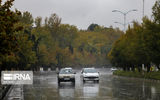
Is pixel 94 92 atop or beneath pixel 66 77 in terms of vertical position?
beneath

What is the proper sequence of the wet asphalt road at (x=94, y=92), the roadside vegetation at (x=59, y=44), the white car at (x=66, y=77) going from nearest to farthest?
the wet asphalt road at (x=94, y=92) < the white car at (x=66, y=77) < the roadside vegetation at (x=59, y=44)

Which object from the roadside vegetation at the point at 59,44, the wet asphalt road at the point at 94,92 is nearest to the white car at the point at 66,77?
the wet asphalt road at the point at 94,92

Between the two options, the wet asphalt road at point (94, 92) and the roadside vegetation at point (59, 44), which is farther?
the roadside vegetation at point (59, 44)

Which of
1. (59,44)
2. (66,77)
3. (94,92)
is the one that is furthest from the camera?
(59,44)

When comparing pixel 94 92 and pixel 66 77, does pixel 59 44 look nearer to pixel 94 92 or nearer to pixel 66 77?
pixel 66 77

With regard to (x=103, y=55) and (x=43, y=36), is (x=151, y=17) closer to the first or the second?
(x=43, y=36)

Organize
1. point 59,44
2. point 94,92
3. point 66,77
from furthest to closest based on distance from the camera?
point 59,44 < point 66,77 < point 94,92

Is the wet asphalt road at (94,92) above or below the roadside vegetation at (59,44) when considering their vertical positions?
below

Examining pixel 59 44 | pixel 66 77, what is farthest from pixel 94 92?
pixel 59 44

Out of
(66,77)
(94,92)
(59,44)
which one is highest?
(59,44)

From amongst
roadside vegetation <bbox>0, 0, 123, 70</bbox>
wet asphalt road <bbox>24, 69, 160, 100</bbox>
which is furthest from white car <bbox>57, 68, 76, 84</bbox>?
roadside vegetation <bbox>0, 0, 123, 70</bbox>

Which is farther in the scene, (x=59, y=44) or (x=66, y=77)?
(x=59, y=44)

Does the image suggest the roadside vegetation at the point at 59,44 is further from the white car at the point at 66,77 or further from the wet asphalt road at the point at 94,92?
the wet asphalt road at the point at 94,92

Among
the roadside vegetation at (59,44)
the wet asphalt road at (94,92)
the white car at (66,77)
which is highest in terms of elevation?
the roadside vegetation at (59,44)
